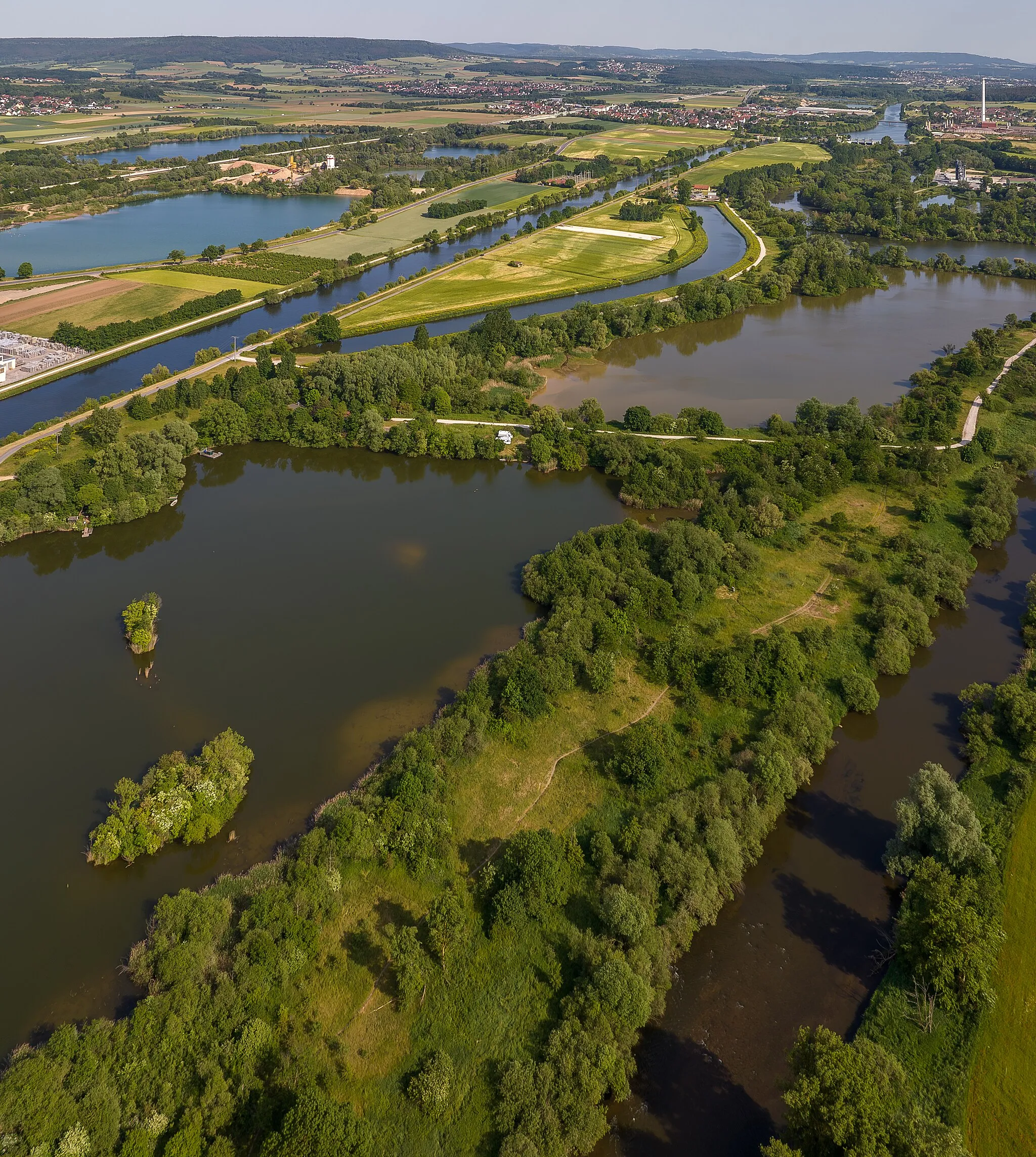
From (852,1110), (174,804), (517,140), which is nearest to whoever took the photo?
(852,1110)

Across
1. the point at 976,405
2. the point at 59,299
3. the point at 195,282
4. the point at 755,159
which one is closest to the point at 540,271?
the point at 195,282

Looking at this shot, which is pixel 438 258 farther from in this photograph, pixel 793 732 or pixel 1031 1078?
pixel 1031 1078

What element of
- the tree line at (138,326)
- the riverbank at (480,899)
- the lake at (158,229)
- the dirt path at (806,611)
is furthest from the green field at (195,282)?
the dirt path at (806,611)

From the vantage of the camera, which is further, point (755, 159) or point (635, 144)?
point (635, 144)

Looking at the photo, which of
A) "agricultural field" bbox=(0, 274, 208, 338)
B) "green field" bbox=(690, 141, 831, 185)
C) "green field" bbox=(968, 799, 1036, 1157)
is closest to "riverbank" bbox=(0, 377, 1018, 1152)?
"green field" bbox=(968, 799, 1036, 1157)

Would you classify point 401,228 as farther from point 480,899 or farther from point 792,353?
point 480,899

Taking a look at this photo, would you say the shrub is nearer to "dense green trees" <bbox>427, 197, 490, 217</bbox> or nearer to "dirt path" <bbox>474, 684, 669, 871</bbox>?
"dirt path" <bbox>474, 684, 669, 871</bbox>

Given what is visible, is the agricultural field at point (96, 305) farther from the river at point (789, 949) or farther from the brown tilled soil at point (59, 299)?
the river at point (789, 949)

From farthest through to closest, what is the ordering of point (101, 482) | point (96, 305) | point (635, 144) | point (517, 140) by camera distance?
point (517, 140) < point (635, 144) < point (96, 305) < point (101, 482)
